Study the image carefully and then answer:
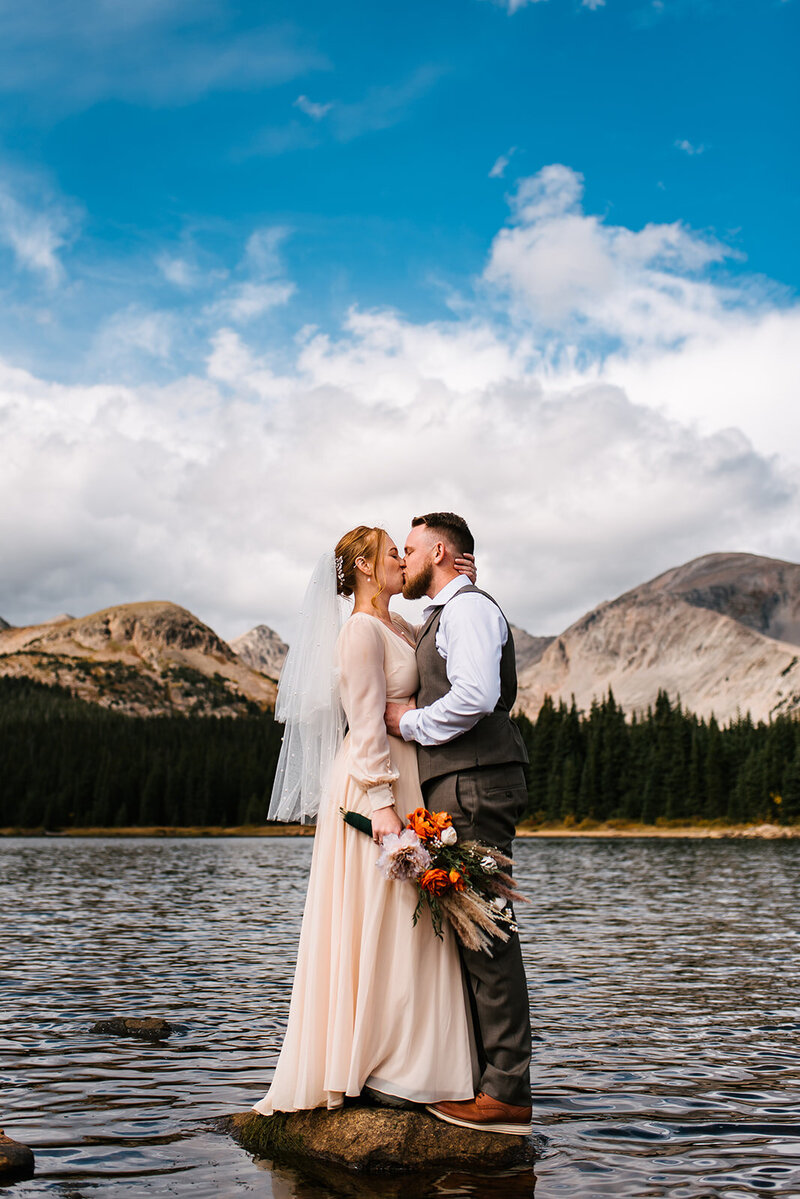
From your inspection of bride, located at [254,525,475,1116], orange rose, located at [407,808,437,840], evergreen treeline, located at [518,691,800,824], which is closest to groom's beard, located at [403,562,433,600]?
bride, located at [254,525,475,1116]

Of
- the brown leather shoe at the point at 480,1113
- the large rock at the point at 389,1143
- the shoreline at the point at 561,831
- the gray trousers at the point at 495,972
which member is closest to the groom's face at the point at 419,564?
the gray trousers at the point at 495,972

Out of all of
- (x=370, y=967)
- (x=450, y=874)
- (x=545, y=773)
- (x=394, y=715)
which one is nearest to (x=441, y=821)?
(x=450, y=874)

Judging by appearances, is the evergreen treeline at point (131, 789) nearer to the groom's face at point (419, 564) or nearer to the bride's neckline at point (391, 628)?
the bride's neckline at point (391, 628)

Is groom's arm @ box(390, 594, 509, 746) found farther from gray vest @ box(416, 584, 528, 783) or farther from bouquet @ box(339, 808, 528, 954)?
bouquet @ box(339, 808, 528, 954)

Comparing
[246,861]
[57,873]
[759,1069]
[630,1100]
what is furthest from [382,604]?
[246,861]

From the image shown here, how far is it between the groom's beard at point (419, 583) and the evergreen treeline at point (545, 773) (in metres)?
121

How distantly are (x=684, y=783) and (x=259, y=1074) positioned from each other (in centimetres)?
12729

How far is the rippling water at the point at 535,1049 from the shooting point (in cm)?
764

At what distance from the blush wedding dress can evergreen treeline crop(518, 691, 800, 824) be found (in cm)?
12050

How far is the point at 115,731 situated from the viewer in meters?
197

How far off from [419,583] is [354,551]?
60 cm

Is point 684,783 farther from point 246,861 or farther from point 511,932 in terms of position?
point 511,932

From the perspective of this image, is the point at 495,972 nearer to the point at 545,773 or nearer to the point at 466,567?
the point at 466,567

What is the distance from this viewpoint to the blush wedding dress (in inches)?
290
